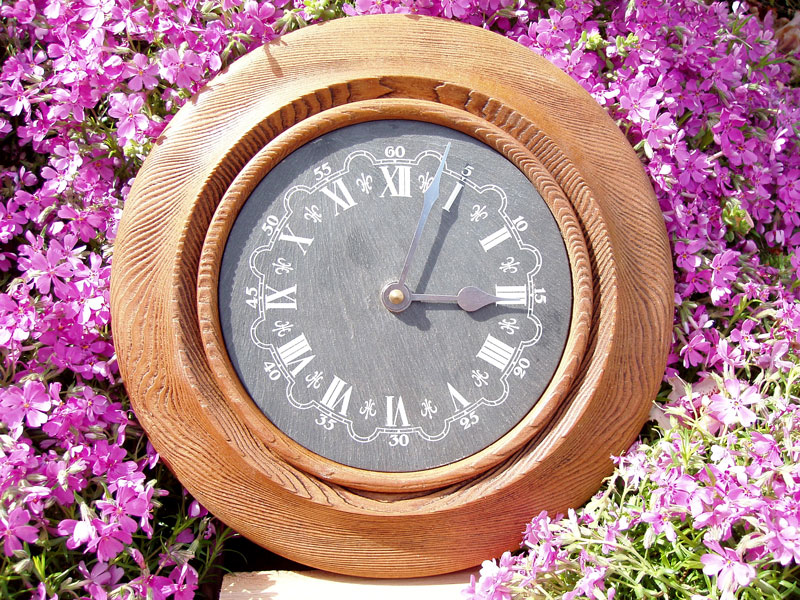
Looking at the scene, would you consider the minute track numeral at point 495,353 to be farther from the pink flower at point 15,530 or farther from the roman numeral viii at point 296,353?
the pink flower at point 15,530

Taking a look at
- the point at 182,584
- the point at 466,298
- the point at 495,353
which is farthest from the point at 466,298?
the point at 182,584

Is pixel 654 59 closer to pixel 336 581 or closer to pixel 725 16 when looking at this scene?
pixel 725 16

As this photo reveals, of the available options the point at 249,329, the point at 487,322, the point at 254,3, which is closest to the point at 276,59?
the point at 254,3

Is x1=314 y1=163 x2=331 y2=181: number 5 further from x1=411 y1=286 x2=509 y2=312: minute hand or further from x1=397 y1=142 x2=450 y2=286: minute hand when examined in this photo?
x1=411 y1=286 x2=509 y2=312: minute hand

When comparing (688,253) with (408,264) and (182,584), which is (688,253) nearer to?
(408,264)

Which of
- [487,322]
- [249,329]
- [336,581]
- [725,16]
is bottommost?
[336,581]

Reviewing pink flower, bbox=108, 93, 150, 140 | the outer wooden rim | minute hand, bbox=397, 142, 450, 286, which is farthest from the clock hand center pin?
pink flower, bbox=108, 93, 150, 140

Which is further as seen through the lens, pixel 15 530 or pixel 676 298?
pixel 676 298
